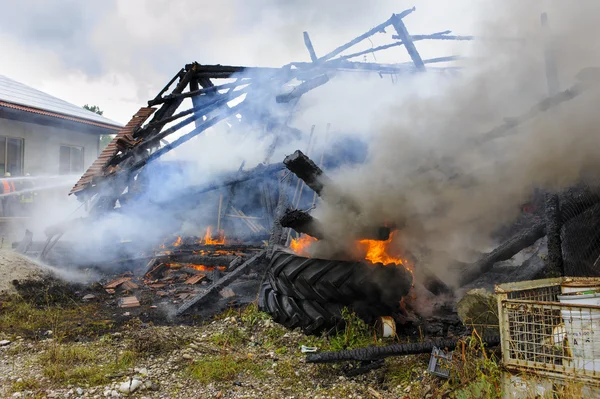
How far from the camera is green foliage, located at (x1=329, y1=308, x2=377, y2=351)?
418cm

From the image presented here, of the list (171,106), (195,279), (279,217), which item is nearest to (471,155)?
(279,217)

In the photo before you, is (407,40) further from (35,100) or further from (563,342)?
(35,100)

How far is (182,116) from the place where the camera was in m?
9.08

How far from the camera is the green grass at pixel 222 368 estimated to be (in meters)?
3.62

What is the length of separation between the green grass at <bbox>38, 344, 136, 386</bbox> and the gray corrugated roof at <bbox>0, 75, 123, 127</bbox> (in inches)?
492

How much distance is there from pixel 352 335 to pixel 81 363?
9.66 feet

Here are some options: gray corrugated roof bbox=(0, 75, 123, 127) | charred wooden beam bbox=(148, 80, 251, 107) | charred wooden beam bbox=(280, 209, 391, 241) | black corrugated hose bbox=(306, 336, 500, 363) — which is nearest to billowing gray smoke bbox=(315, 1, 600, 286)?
charred wooden beam bbox=(280, 209, 391, 241)

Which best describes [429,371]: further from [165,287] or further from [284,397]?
[165,287]

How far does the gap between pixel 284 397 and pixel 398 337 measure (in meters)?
1.72

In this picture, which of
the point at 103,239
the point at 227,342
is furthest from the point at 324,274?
the point at 103,239

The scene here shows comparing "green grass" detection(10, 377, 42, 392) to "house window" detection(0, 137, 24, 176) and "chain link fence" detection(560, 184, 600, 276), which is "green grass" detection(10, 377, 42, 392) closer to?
"chain link fence" detection(560, 184, 600, 276)

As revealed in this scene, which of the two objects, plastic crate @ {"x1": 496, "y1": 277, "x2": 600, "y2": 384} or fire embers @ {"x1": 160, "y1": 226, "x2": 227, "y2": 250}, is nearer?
plastic crate @ {"x1": 496, "y1": 277, "x2": 600, "y2": 384}

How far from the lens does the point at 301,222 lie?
4883 millimetres

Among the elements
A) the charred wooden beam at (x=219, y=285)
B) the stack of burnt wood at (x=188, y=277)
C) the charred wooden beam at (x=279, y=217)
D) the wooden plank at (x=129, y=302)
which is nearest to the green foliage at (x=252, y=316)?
the stack of burnt wood at (x=188, y=277)
